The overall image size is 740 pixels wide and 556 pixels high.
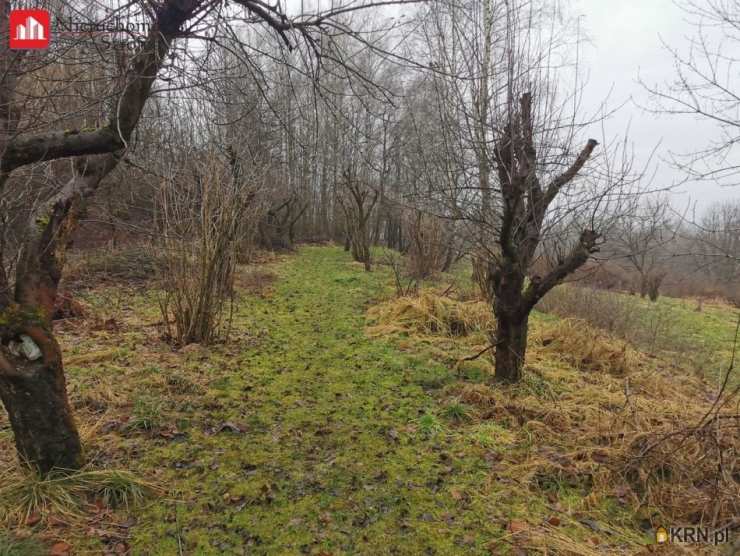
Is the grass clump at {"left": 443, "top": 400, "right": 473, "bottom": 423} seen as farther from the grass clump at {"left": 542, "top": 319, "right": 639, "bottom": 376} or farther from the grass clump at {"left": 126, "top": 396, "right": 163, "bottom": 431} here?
the grass clump at {"left": 126, "top": 396, "right": 163, "bottom": 431}

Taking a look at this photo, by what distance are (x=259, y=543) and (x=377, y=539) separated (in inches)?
23.4

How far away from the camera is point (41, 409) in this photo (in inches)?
84.6

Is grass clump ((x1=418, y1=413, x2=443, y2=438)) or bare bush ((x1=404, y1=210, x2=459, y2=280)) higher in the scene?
bare bush ((x1=404, y1=210, x2=459, y2=280))

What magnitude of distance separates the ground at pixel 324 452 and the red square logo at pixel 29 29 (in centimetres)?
225

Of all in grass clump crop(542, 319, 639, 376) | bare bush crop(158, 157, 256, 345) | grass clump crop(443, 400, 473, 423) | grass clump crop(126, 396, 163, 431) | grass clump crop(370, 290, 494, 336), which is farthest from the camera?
grass clump crop(370, 290, 494, 336)

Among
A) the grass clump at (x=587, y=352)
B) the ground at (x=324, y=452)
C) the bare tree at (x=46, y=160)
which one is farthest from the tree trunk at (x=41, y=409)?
the grass clump at (x=587, y=352)

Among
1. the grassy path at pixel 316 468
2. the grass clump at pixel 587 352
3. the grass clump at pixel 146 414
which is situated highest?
the grass clump at pixel 587 352

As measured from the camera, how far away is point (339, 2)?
2166mm

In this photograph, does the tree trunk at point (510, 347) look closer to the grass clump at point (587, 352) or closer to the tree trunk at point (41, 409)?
the grass clump at point (587, 352)

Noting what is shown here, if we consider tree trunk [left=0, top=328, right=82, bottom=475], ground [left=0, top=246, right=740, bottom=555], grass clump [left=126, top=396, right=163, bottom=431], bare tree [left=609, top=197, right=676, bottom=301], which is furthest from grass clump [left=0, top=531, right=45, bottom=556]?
bare tree [left=609, top=197, right=676, bottom=301]

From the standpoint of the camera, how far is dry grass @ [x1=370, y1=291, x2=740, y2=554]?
7.73ft

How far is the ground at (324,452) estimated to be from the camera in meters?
2.15

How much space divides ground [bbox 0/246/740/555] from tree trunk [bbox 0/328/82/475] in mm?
287

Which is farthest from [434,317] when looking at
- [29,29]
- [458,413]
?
[29,29]
